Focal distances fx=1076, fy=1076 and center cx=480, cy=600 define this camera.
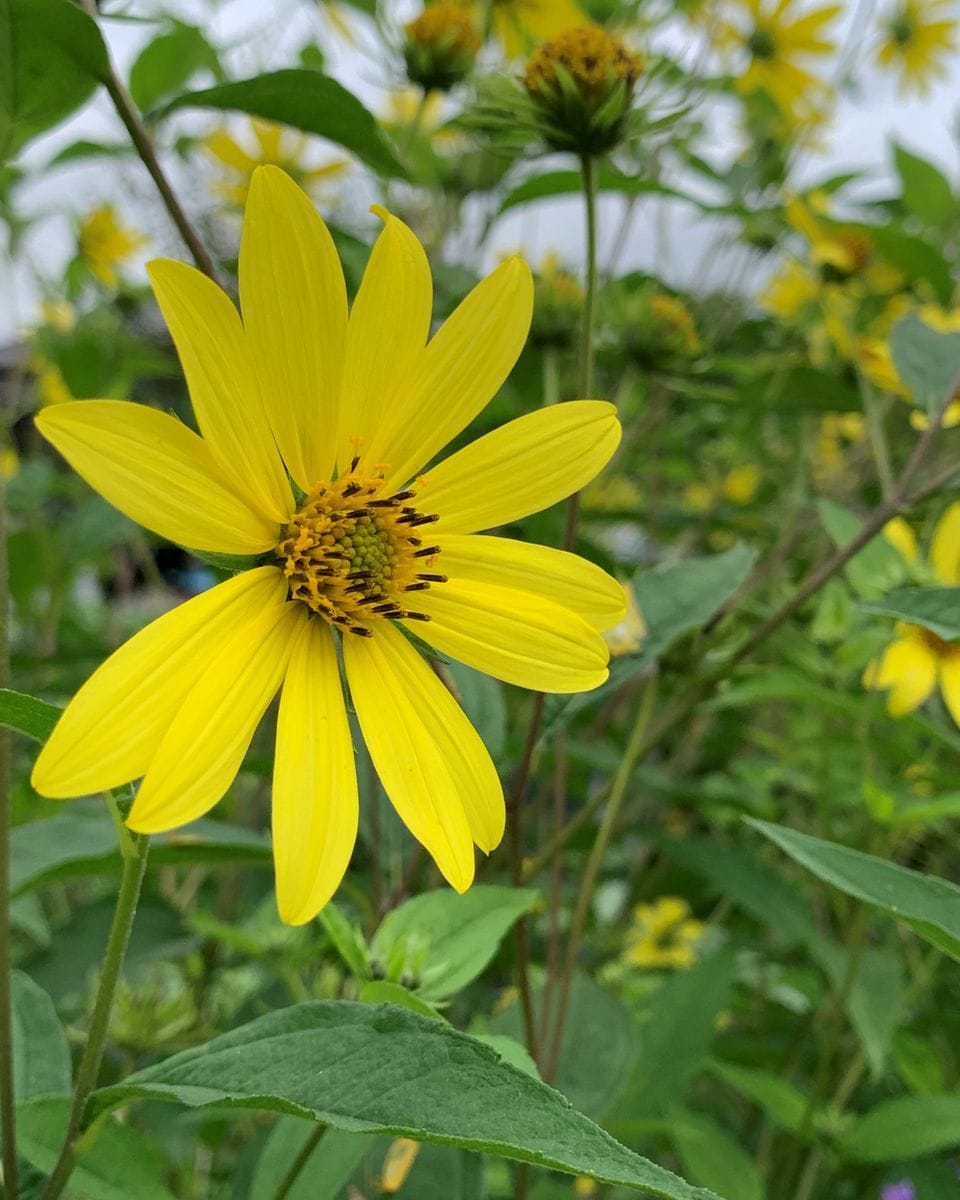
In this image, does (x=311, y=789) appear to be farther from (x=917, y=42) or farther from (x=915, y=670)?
(x=917, y=42)

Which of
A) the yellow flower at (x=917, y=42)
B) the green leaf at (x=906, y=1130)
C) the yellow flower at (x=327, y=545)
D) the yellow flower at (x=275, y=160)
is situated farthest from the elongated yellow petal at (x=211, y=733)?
the yellow flower at (x=917, y=42)

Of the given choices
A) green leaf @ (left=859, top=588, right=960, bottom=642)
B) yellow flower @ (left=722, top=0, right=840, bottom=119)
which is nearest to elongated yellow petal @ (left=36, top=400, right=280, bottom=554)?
green leaf @ (left=859, top=588, right=960, bottom=642)

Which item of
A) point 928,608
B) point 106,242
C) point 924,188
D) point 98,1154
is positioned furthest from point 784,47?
point 98,1154

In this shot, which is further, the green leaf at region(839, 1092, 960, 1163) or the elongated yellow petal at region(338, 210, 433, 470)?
the green leaf at region(839, 1092, 960, 1163)

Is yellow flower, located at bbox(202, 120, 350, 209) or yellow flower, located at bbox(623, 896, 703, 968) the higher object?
Result: yellow flower, located at bbox(202, 120, 350, 209)

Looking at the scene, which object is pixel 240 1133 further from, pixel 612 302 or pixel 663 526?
pixel 663 526

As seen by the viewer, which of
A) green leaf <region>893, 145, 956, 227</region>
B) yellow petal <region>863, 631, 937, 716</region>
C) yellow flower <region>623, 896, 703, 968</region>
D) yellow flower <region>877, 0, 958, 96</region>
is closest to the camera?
yellow petal <region>863, 631, 937, 716</region>

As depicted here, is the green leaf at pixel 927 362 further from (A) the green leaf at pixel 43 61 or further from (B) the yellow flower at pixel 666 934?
(B) the yellow flower at pixel 666 934

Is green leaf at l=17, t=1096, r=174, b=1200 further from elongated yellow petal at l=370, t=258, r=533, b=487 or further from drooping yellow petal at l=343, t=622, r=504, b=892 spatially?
elongated yellow petal at l=370, t=258, r=533, b=487
